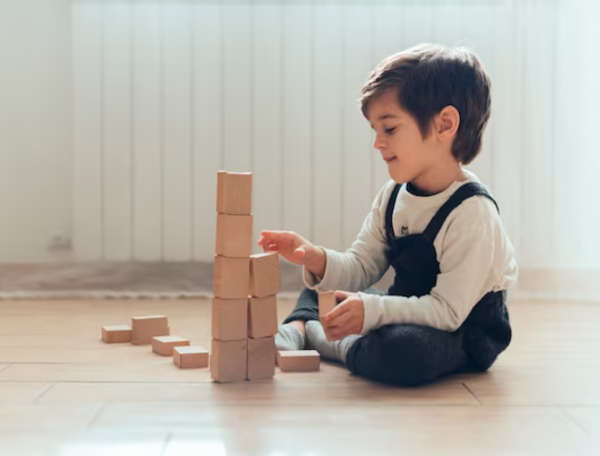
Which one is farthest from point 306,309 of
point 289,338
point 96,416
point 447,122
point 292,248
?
point 96,416

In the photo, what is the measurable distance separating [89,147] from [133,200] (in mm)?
194

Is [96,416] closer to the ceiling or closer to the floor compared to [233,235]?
closer to the floor

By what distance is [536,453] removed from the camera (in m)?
0.88

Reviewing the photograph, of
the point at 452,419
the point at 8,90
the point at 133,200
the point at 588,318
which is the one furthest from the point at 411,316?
the point at 8,90

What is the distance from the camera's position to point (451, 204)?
4.17 ft

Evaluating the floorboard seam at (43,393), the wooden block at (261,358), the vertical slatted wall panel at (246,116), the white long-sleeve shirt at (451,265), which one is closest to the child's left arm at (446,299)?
the white long-sleeve shirt at (451,265)

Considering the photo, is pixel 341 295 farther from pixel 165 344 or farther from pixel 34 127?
pixel 34 127

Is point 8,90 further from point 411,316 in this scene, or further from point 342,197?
point 411,316

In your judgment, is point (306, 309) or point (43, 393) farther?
point (306, 309)

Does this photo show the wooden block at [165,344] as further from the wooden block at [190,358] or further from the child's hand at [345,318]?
the child's hand at [345,318]

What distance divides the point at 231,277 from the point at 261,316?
87 mm

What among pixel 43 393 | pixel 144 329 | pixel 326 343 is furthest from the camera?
pixel 144 329

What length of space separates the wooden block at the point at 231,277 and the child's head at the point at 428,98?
32 cm

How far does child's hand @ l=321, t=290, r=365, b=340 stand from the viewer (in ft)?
3.84
